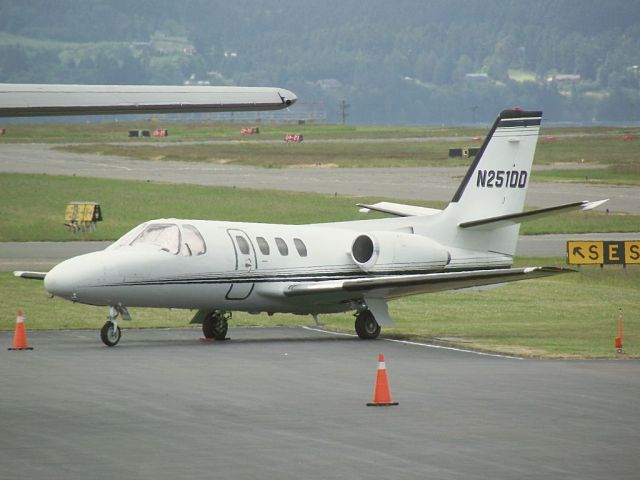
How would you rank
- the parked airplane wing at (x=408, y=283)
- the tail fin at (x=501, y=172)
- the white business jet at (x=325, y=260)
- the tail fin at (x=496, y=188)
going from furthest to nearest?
the tail fin at (x=501, y=172) → the tail fin at (x=496, y=188) → the parked airplane wing at (x=408, y=283) → the white business jet at (x=325, y=260)

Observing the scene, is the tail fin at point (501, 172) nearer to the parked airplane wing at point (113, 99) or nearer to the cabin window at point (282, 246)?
the cabin window at point (282, 246)

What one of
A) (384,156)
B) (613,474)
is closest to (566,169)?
(384,156)

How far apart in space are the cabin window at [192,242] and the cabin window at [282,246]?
1919mm

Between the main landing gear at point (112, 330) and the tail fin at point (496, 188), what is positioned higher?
the tail fin at point (496, 188)

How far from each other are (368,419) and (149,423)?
2843 mm

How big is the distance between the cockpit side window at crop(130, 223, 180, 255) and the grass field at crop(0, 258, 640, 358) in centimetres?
224

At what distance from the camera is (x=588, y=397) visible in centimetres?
2164

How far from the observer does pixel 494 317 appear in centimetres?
3456

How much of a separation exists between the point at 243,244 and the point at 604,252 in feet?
55.5

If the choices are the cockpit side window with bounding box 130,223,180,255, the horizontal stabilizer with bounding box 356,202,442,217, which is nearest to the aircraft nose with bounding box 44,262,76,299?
the cockpit side window with bounding box 130,223,180,255

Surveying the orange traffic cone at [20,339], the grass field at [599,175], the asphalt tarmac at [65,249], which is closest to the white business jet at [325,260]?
the orange traffic cone at [20,339]

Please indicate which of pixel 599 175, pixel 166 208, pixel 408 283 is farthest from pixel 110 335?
pixel 599 175

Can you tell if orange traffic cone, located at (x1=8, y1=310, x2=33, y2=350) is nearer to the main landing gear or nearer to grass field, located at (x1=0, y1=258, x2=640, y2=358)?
the main landing gear

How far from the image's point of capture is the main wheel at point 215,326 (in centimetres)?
2986
